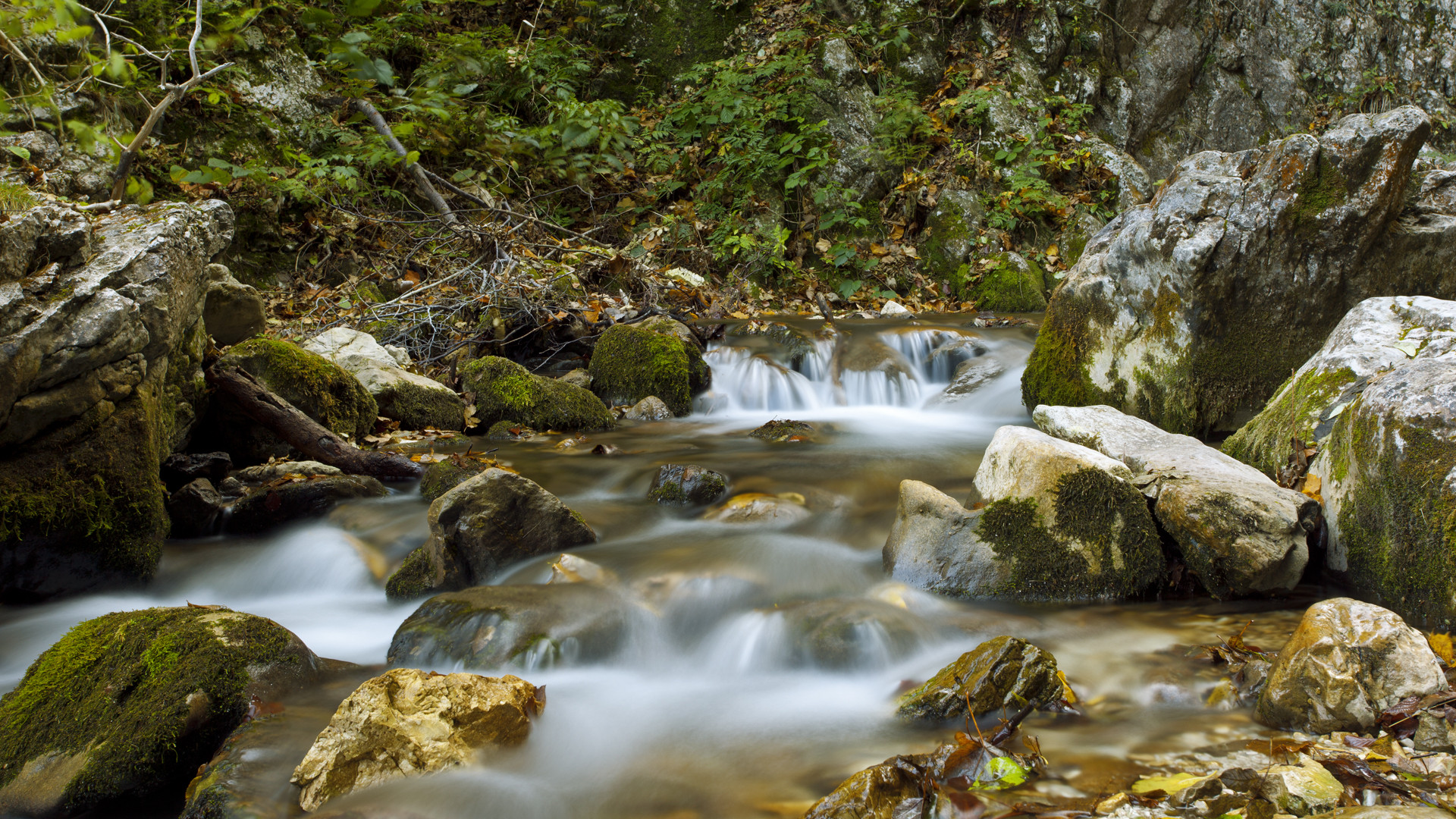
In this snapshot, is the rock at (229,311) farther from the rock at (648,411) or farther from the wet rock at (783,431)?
the wet rock at (783,431)

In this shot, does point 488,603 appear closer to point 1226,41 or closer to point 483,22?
point 483,22

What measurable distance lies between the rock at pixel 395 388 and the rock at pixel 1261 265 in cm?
515

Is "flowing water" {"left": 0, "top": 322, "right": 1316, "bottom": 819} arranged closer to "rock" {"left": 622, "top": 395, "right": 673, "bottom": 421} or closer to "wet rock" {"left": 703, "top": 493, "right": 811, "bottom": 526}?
"wet rock" {"left": 703, "top": 493, "right": 811, "bottom": 526}

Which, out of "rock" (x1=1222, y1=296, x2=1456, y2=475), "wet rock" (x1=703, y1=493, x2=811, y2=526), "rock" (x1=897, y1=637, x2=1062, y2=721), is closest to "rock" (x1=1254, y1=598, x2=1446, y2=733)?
"rock" (x1=897, y1=637, x2=1062, y2=721)

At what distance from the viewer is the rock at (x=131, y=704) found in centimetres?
225

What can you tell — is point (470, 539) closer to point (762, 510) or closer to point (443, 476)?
point (443, 476)

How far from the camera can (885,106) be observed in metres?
12.5

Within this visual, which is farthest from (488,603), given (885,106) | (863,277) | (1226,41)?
(1226,41)

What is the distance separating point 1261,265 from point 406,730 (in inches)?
220

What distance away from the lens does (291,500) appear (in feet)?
14.3

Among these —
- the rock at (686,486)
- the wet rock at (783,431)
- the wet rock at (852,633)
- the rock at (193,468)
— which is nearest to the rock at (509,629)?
the wet rock at (852,633)

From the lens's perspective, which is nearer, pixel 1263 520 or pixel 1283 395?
pixel 1263 520

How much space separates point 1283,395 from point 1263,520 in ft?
4.84

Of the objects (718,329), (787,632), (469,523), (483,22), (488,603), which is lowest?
(787,632)
